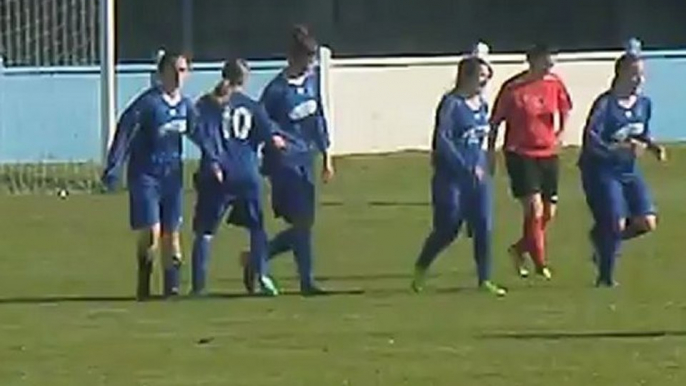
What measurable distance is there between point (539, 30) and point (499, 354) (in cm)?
2738

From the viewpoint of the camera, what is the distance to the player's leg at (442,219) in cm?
1617

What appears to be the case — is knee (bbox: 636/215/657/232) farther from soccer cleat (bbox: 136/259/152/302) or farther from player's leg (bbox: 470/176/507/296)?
soccer cleat (bbox: 136/259/152/302)

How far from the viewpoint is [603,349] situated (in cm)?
1295

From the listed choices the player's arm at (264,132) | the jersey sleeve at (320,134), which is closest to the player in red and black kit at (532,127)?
the jersey sleeve at (320,134)

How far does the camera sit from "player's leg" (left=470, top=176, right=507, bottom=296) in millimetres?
16125

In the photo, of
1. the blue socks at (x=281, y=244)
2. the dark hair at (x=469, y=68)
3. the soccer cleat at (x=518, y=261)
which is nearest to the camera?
the dark hair at (x=469, y=68)

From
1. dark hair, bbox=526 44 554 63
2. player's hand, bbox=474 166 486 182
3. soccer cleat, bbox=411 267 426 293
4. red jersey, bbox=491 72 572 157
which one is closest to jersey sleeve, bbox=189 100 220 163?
soccer cleat, bbox=411 267 426 293

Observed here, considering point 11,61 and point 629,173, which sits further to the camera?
point 11,61

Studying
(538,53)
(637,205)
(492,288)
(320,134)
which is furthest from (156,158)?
(637,205)

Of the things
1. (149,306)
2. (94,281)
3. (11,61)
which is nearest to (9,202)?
(11,61)

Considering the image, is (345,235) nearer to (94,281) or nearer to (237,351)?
(94,281)

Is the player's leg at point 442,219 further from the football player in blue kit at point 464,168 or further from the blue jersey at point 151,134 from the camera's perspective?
the blue jersey at point 151,134

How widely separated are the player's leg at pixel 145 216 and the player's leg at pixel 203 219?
0.35m

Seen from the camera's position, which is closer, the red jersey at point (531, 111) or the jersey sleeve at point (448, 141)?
the jersey sleeve at point (448, 141)
